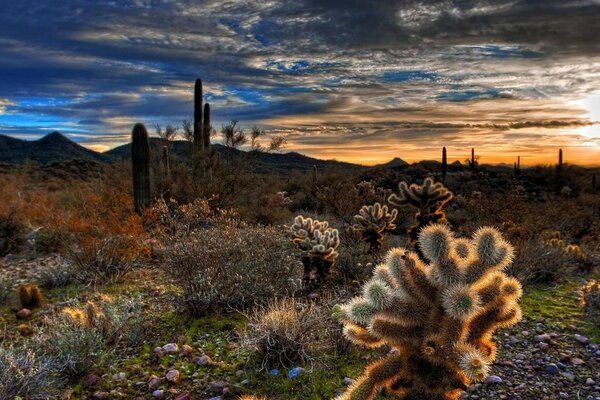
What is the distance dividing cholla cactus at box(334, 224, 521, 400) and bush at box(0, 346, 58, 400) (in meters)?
2.76

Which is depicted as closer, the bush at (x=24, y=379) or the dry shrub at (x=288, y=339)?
the bush at (x=24, y=379)

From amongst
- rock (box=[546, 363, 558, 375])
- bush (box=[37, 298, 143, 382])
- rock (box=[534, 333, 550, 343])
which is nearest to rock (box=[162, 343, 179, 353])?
bush (box=[37, 298, 143, 382])

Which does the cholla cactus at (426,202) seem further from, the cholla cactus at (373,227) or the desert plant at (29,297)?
the desert plant at (29,297)

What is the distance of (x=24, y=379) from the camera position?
402 centimetres

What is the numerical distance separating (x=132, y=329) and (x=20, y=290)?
2.36 m

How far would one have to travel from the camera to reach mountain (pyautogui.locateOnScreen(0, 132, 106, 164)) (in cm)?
7188

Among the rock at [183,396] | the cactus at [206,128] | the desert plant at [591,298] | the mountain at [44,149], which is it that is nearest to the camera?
the rock at [183,396]

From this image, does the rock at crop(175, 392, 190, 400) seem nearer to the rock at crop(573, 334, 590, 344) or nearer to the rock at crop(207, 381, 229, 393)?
the rock at crop(207, 381, 229, 393)

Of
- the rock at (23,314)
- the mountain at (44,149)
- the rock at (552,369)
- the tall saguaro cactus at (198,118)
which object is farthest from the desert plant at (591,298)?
the mountain at (44,149)

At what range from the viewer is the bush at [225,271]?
20.2 ft

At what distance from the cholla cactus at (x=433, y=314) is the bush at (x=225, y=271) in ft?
11.3

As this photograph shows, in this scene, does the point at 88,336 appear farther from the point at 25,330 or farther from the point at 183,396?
the point at 25,330

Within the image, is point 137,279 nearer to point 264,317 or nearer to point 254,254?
point 254,254

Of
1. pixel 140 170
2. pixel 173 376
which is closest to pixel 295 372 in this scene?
pixel 173 376
